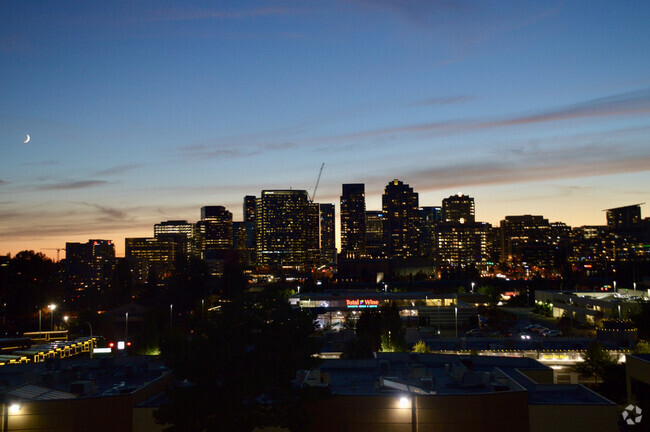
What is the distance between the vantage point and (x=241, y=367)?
1667cm

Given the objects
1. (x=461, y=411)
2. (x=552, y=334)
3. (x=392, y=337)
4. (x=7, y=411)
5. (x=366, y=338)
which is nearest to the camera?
(x=7, y=411)

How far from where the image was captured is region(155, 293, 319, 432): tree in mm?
15984

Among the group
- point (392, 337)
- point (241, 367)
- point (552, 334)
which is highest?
point (241, 367)

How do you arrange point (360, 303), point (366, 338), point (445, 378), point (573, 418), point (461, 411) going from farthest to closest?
point (360, 303) < point (366, 338) < point (445, 378) < point (573, 418) < point (461, 411)

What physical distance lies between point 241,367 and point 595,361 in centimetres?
2396

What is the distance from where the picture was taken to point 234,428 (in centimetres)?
1591

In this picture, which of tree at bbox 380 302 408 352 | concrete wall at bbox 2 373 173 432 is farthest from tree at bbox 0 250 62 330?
concrete wall at bbox 2 373 173 432

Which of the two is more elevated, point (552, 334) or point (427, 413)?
point (427, 413)

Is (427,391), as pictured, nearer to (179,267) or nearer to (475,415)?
(475,415)

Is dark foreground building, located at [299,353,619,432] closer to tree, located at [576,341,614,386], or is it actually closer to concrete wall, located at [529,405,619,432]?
concrete wall, located at [529,405,619,432]

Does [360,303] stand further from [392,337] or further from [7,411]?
[7,411]

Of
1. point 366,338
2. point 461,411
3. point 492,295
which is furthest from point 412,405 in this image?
point 492,295

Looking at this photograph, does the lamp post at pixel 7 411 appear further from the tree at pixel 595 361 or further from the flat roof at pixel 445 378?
the tree at pixel 595 361

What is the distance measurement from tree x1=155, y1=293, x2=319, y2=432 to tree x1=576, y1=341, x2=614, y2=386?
21.7 m
